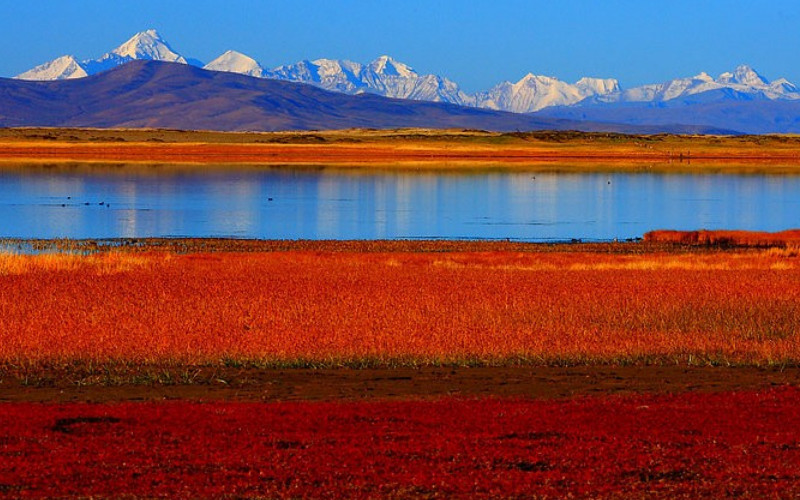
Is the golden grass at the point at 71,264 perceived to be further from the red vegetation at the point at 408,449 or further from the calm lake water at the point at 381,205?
the red vegetation at the point at 408,449

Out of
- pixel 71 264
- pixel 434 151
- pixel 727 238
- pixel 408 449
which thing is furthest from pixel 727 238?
pixel 434 151

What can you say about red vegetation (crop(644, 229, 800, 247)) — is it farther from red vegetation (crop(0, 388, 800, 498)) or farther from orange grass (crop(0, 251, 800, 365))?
red vegetation (crop(0, 388, 800, 498))

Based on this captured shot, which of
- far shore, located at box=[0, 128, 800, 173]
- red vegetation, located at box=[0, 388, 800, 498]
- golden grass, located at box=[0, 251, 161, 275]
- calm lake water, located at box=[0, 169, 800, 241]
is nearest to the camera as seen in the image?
red vegetation, located at box=[0, 388, 800, 498]

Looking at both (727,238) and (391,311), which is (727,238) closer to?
(727,238)

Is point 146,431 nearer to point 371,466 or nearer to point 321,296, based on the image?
point 371,466

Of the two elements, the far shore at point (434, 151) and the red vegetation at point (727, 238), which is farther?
the far shore at point (434, 151)

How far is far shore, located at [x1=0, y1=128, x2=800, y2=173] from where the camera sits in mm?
Answer: 126938

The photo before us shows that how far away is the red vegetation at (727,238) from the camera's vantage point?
1841 inches

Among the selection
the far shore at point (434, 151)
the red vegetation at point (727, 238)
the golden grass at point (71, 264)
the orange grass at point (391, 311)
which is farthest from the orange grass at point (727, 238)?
the far shore at point (434, 151)

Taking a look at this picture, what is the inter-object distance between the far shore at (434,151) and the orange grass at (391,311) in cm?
8438

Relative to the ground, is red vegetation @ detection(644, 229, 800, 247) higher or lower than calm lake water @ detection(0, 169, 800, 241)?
higher

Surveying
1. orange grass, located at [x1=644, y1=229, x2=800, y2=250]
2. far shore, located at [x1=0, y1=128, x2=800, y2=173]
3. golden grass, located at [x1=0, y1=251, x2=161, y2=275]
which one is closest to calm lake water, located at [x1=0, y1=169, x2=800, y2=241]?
orange grass, located at [x1=644, y1=229, x2=800, y2=250]

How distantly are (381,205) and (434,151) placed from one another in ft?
289

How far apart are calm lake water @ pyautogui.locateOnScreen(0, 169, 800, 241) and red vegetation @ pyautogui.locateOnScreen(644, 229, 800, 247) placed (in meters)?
3.15
